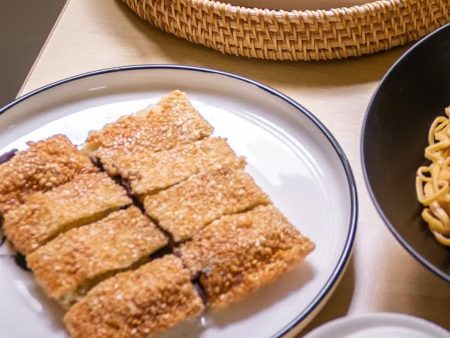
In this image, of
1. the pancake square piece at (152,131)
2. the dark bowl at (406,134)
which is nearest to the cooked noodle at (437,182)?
the dark bowl at (406,134)

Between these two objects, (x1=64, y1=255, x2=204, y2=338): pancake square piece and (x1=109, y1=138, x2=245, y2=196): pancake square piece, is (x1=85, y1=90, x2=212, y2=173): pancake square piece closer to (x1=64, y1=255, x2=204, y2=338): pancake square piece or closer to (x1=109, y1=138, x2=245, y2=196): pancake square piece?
(x1=109, y1=138, x2=245, y2=196): pancake square piece

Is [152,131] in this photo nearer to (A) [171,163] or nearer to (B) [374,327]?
(A) [171,163]

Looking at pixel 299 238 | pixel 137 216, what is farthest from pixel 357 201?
pixel 137 216

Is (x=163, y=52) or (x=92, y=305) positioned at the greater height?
(x=163, y=52)

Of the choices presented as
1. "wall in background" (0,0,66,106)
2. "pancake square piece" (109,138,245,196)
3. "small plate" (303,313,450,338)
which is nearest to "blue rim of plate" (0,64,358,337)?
"small plate" (303,313,450,338)

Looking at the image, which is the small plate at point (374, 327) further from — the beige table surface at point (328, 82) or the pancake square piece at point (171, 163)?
the pancake square piece at point (171, 163)

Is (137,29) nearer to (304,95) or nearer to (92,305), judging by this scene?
(304,95)

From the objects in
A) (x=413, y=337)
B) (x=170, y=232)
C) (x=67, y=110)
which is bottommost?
→ (x=413, y=337)
